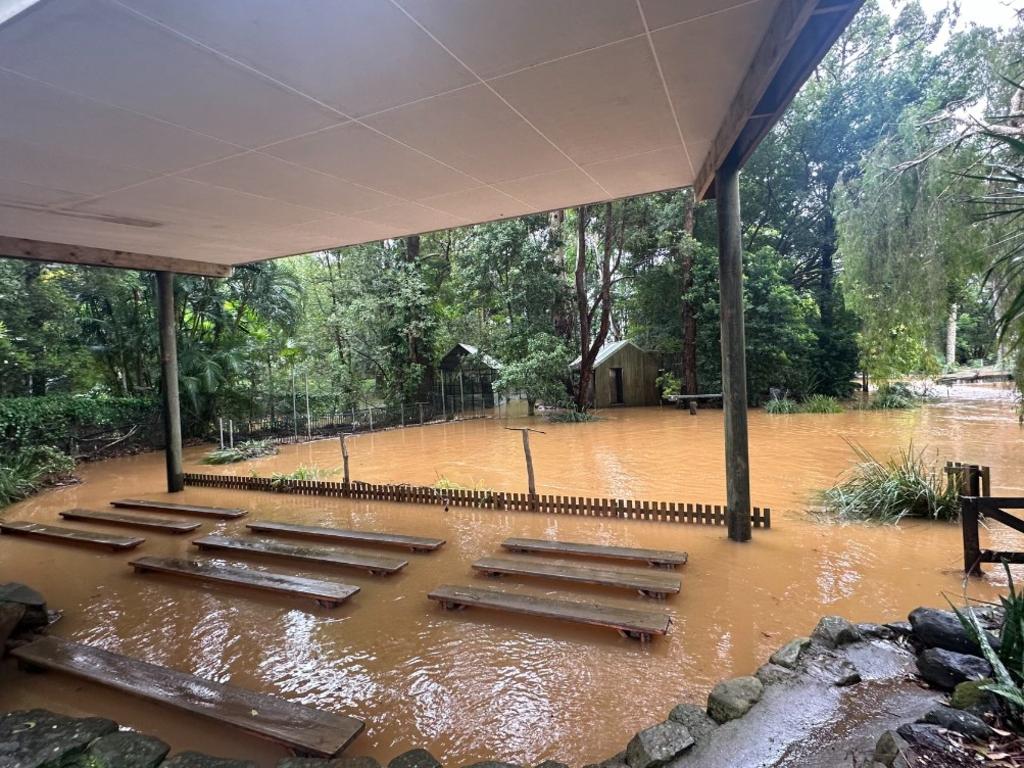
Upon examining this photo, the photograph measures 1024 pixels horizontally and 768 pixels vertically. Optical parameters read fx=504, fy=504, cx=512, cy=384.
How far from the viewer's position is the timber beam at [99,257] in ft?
19.1

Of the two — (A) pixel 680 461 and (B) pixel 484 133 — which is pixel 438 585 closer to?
(B) pixel 484 133

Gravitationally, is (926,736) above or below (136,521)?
above

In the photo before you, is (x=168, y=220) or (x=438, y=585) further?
(x=168, y=220)

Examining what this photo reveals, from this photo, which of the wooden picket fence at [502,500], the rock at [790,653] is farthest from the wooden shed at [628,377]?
the rock at [790,653]

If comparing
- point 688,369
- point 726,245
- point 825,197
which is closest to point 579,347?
point 688,369

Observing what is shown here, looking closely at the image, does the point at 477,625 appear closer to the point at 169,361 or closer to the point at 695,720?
the point at 695,720

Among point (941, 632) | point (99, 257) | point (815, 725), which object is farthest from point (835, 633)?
point (99, 257)

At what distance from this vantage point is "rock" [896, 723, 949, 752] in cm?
169

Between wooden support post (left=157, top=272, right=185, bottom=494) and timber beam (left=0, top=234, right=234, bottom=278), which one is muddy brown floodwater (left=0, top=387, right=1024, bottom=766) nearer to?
wooden support post (left=157, top=272, right=185, bottom=494)

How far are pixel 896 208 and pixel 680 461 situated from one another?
18.5 feet

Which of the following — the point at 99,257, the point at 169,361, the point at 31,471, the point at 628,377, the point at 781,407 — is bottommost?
the point at 31,471

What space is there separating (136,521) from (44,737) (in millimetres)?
4716

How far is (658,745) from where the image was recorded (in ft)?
6.86

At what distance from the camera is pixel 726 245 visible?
4641 mm
